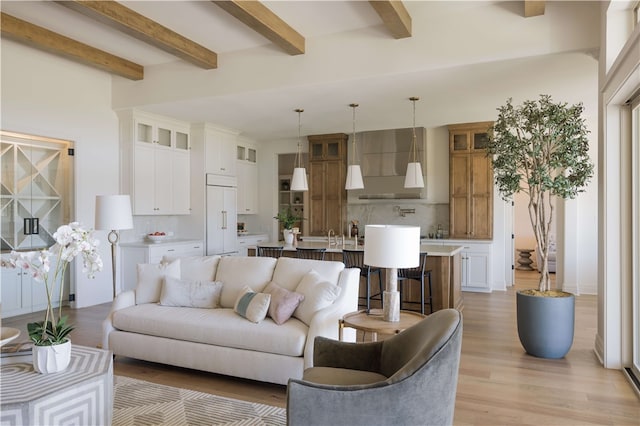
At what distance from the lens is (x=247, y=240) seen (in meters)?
8.60

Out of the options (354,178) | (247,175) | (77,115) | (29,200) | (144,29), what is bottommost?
(29,200)

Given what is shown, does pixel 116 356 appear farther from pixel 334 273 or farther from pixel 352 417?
pixel 352 417

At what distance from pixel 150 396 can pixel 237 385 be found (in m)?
0.61

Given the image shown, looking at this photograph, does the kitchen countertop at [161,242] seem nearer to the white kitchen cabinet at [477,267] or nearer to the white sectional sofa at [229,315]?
the white sectional sofa at [229,315]

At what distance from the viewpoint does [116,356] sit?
4004 millimetres

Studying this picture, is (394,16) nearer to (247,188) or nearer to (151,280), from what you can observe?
(151,280)

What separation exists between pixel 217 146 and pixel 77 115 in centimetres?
227

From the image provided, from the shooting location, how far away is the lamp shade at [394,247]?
9.55 feet

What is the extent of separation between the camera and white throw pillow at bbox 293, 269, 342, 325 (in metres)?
3.30

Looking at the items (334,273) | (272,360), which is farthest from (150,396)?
(334,273)

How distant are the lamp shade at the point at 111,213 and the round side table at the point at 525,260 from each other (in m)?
8.89

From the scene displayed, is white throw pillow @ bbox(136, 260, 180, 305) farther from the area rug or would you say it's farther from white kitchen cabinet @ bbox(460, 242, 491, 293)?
white kitchen cabinet @ bbox(460, 242, 491, 293)

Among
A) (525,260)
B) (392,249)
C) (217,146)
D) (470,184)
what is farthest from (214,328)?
(525,260)

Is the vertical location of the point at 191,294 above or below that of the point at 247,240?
below
